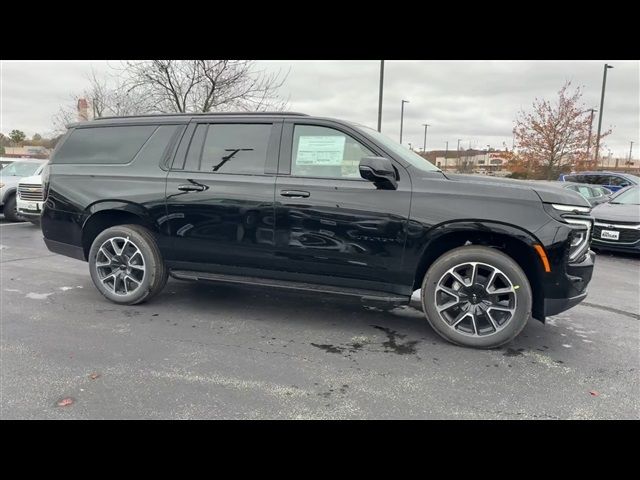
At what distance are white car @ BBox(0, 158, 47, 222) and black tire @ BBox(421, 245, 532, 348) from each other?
10530 millimetres

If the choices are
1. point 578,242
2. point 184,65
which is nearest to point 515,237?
point 578,242

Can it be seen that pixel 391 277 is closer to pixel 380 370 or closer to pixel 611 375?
pixel 380 370

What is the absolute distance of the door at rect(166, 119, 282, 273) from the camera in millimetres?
3994

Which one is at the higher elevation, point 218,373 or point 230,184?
point 230,184

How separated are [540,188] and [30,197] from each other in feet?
33.4

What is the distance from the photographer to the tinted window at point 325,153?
3.86 meters

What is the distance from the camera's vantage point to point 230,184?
4.07m

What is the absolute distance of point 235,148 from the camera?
4.18m

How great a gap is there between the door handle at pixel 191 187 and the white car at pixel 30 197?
23.2ft

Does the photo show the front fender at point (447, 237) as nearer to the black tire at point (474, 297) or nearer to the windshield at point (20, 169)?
the black tire at point (474, 297)

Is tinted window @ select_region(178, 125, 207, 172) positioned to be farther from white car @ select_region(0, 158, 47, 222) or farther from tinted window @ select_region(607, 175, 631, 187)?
tinted window @ select_region(607, 175, 631, 187)

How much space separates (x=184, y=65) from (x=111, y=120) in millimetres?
11975

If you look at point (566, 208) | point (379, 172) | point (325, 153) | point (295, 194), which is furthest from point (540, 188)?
point (295, 194)
